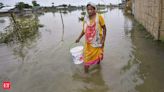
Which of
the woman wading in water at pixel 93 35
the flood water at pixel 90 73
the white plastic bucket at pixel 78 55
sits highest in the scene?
the woman wading in water at pixel 93 35

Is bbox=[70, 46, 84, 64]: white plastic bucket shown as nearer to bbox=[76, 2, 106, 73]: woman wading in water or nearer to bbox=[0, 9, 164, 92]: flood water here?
bbox=[0, 9, 164, 92]: flood water

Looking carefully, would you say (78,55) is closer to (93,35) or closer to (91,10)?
(93,35)

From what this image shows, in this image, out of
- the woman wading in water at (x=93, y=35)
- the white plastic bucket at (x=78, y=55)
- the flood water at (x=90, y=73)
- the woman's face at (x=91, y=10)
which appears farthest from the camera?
the white plastic bucket at (x=78, y=55)

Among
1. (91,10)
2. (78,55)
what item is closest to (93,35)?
(91,10)

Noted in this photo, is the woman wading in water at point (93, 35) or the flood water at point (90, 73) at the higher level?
the woman wading in water at point (93, 35)

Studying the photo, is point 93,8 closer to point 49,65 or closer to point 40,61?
point 49,65

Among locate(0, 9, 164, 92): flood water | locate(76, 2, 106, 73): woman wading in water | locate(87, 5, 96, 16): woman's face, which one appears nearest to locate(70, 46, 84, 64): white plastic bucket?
locate(0, 9, 164, 92): flood water

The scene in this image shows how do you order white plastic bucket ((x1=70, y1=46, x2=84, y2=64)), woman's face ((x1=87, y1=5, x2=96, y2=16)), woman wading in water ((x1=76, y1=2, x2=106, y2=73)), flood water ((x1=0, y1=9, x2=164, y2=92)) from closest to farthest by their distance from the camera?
flood water ((x1=0, y1=9, x2=164, y2=92))
woman's face ((x1=87, y1=5, x2=96, y2=16))
woman wading in water ((x1=76, y1=2, x2=106, y2=73))
white plastic bucket ((x1=70, y1=46, x2=84, y2=64))

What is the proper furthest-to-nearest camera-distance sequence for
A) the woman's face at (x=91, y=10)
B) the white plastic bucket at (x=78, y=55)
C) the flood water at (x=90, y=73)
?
the white plastic bucket at (x=78, y=55)
the woman's face at (x=91, y=10)
the flood water at (x=90, y=73)

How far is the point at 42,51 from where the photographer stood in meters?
8.56

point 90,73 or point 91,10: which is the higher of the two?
point 91,10

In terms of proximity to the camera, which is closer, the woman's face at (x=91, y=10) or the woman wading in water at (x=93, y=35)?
the woman's face at (x=91, y=10)

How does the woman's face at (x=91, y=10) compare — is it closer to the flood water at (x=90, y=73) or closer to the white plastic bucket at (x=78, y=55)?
the white plastic bucket at (x=78, y=55)

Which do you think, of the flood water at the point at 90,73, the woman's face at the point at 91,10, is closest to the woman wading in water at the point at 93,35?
the woman's face at the point at 91,10
